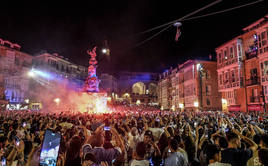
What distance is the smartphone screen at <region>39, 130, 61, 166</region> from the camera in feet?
12.1

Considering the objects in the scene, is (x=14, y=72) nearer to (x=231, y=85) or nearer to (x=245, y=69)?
(x=231, y=85)

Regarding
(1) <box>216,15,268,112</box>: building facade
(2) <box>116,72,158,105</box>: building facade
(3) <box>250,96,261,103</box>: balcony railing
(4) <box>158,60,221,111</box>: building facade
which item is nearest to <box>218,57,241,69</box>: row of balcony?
(1) <box>216,15,268,112</box>: building facade

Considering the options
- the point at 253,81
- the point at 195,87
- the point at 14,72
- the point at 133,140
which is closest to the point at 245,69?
the point at 253,81

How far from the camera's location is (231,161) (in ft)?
13.2

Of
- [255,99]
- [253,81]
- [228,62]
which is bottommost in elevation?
[255,99]

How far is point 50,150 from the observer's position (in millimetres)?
3789

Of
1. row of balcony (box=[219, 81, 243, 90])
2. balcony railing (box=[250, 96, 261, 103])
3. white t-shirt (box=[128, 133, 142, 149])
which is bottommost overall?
white t-shirt (box=[128, 133, 142, 149])

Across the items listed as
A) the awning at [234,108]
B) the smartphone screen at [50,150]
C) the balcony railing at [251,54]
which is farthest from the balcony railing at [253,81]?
the smartphone screen at [50,150]

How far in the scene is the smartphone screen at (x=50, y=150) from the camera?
12.1ft

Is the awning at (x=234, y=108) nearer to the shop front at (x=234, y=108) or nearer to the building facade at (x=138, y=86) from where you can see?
the shop front at (x=234, y=108)

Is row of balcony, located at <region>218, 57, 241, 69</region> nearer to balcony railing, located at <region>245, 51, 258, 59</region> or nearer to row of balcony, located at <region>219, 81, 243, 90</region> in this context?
balcony railing, located at <region>245, 51, 258, 59</region>

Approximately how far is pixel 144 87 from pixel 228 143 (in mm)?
81809

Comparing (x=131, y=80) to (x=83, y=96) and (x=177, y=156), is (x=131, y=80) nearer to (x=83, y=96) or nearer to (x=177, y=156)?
(x=83, y=96)

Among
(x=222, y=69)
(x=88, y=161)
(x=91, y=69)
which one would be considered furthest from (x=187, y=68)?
(x=88, y=161)
